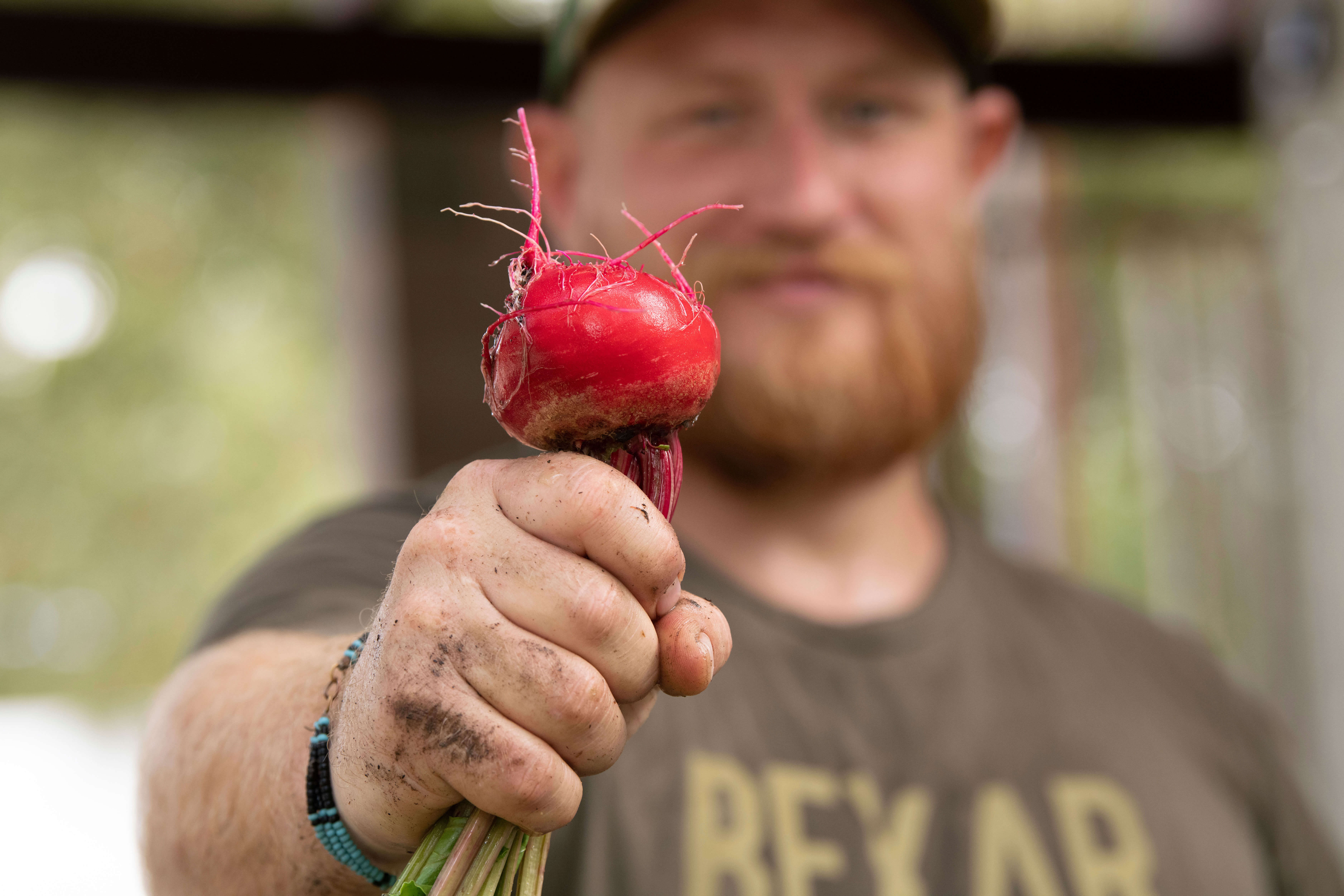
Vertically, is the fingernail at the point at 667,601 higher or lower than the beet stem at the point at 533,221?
lower

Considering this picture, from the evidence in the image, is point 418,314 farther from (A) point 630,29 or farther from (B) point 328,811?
(B) point 328,811

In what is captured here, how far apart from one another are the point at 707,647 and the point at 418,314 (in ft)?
11.2

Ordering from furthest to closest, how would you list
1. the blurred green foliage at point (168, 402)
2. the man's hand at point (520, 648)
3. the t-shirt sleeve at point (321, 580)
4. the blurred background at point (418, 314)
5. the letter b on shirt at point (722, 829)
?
the blurred green foliage at point (168, 402), the blurred background at point (418, 314), the letter b on shirt at point (722, 829), the t-shirt sleeve at point (321, 580), the man's hand at point (520, 648)

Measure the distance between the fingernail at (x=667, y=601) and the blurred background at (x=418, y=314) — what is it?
3174 mm

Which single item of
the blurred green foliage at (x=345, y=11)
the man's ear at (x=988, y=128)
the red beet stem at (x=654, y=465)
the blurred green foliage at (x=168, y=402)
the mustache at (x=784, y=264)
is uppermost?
the blurred green foliage at (x=345, y=11)

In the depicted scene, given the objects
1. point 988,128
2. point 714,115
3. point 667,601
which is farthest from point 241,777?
point 988,128

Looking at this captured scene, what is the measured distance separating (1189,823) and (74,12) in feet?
12.3

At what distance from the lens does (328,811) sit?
749 millimetres

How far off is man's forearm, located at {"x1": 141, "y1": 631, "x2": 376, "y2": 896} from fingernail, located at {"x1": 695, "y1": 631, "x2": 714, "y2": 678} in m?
0.36

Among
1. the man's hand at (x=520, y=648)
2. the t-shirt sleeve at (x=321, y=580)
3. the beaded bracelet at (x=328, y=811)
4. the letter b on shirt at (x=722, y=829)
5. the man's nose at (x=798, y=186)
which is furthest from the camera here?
the man's nose at (x=798, y=186)

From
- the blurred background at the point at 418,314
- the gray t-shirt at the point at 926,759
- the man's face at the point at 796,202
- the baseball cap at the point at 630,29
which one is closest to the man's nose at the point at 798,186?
the man's face at the point at 796,202

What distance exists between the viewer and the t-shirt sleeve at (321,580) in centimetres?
112

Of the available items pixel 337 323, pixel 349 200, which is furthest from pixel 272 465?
pixel 349 200

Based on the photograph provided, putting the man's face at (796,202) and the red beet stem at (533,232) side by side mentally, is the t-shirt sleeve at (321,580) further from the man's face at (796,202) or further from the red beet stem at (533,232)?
the man's face at (796,202)
